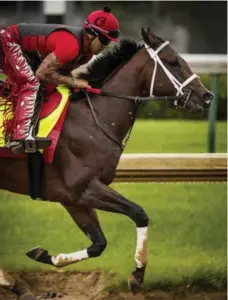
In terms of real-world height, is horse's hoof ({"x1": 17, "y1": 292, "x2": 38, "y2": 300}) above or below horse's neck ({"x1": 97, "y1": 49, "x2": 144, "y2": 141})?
below

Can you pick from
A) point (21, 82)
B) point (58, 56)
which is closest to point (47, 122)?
point (21, 82)

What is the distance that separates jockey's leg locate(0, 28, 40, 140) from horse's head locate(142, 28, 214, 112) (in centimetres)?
74

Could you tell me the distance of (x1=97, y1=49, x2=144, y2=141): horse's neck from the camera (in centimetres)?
502

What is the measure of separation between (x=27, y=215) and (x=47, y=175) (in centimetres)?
131

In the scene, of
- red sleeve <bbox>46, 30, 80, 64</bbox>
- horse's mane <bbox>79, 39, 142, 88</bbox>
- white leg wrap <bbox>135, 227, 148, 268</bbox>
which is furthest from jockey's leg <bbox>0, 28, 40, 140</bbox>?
white leg wrap <bbox>135, 227, 148, 268</bbox>

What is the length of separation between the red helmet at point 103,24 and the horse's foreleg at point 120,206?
2.95 ft

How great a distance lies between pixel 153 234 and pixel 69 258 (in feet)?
3.77

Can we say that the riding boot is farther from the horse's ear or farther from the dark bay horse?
the horse's ear

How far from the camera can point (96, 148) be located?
193 inches

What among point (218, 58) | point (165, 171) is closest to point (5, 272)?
point (165, 171)

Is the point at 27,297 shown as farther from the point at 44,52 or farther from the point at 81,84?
the point at 44,52

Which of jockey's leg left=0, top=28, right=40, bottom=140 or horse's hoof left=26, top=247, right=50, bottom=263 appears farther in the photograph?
horse's hoof left=26, top=247, right=50, bottom=263

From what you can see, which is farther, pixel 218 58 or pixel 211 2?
pixel 211 2

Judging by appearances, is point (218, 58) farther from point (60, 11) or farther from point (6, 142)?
point (6, 142)
